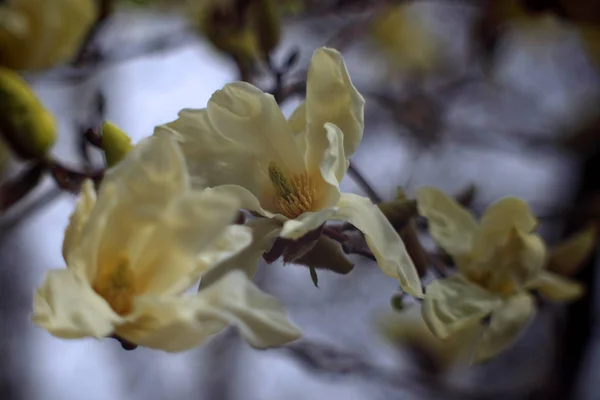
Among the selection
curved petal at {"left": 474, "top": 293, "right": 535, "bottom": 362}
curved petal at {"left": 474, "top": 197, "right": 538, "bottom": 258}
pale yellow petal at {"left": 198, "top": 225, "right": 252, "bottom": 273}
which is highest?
pale yellow petal at {"left": 198, "top": 225, "right": 252, "bottom": 273}

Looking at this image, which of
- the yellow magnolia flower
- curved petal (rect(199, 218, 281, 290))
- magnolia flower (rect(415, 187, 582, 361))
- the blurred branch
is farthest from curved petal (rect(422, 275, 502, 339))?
the yellow magnolia flower

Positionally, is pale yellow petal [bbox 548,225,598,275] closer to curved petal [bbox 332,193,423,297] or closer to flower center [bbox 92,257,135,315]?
curved petal [bbox 332,193,423,297]

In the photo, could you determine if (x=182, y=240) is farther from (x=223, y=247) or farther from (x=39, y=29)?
(x=39, y=29)

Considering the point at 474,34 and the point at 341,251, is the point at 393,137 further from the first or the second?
the point at 341,251

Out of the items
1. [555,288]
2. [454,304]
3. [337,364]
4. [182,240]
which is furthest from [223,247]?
[337,364]

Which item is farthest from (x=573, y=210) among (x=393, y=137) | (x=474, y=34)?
(x=393, y=137)

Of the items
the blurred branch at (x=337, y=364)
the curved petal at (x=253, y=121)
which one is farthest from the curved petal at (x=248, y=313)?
the blurred branch at (x=337, y=364)
